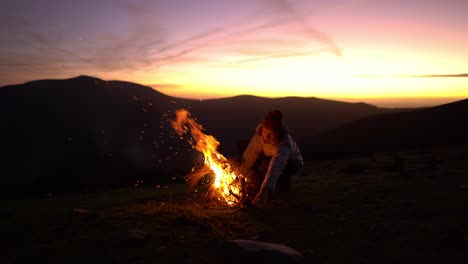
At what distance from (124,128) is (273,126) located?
62.1 m

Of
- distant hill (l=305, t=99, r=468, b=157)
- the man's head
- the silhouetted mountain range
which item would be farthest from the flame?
distant hill (l=305, t=99, r=468, b=157)

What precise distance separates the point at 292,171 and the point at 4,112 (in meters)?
81.4

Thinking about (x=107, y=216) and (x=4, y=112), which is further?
(x=4, y=112)

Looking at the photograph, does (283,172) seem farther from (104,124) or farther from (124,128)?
(104,124)

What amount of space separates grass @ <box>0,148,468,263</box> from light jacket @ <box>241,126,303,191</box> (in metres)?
0.65

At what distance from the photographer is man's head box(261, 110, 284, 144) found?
251 inches

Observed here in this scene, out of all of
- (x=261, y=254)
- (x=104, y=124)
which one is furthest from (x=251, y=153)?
(x=104, y=124)

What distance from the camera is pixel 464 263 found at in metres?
3.91

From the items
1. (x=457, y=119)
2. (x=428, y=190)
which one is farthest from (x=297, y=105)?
(x=428, y=190)

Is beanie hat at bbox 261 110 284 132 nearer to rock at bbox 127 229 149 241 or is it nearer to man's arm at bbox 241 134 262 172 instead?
man's arm at bbox 241 134 262 172

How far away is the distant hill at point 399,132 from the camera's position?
38562mm

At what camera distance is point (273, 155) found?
658 centimetres

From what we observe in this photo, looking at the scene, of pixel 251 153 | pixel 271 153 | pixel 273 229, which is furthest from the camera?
pixel 251 153

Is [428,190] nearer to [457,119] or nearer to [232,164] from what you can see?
[232,164]
